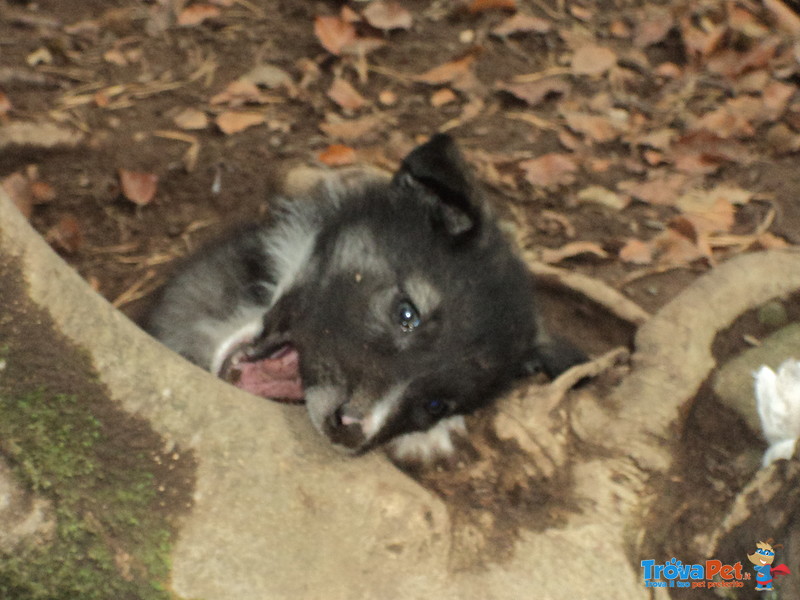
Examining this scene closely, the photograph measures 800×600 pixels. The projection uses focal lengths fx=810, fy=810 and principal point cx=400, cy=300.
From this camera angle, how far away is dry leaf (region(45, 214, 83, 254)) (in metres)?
4.77

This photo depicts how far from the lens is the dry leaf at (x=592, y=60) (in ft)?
20.2

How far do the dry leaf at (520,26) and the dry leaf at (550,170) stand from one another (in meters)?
1.40

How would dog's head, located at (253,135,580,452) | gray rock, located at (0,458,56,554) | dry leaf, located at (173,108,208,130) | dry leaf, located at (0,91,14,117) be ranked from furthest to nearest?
dry leaf, located at (173,108,208,130)
dry leaf, located at (0,91,14,117)
dog's head, located at (253,135,580,452)
gray rock, located at (0,458,56,554)

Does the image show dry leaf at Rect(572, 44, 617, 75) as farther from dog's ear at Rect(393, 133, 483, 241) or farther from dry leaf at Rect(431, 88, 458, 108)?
dog's ear at Rect(393, 133, 483, 241)

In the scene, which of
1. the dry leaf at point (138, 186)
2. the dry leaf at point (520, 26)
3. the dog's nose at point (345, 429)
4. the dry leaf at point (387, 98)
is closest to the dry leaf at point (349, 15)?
the dry leaf at point (387, 98)

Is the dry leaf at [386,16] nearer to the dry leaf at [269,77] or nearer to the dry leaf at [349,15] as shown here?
the dry leaf at [349,15]

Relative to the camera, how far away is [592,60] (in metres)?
6.19

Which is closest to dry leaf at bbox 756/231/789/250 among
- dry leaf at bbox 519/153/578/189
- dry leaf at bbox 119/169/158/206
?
dry leaf at bbox 519/153/578/189

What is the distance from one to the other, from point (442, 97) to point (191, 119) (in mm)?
1776

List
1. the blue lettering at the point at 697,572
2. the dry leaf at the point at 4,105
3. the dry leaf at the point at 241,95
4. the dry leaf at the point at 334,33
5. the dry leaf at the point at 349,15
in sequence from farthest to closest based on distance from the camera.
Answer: the dry leaf at the point at 349,15 < the dry leaf at the point at 334,33 < the dry leaf at the point at 241,95 < the dry leaf at the point at 4,105 < the blue lettering at the point at 697,572

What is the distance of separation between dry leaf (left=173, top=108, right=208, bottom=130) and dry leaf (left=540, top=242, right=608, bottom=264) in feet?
7.86

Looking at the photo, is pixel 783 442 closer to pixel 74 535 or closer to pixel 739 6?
pixel 74 535

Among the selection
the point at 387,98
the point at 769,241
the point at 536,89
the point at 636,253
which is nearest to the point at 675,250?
the point at 636,253

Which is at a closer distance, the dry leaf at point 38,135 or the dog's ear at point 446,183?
the dog's ear at point 446,183
